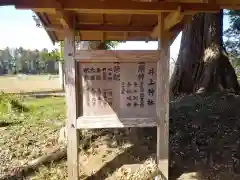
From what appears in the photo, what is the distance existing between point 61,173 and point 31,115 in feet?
12.8

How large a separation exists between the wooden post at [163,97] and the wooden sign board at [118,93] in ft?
0.27

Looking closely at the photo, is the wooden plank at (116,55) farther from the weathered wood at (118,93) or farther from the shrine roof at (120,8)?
the shrine roof at (120,8)

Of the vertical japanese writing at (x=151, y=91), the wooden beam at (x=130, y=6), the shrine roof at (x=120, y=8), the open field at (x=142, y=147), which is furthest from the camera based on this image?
the open field at (x=142, y=147)

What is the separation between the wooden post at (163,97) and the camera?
155 inches

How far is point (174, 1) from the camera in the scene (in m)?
3.34

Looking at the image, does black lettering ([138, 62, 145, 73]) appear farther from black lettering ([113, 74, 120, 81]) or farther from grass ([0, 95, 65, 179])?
grass ([0, 95, 65, 179])

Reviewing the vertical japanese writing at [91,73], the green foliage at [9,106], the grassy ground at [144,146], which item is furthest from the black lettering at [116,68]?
the green foliage at [9,106]

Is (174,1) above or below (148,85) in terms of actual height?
above

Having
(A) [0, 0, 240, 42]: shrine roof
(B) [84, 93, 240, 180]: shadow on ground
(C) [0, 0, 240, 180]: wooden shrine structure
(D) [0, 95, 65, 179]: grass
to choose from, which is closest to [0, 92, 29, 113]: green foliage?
(D) [0, 95, 65, 179]: grass

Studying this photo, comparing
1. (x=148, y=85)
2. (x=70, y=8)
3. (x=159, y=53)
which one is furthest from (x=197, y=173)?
(x=70, y=8)

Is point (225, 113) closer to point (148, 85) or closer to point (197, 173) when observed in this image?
point (197, 173)

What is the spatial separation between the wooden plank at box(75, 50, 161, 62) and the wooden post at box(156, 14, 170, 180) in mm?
125

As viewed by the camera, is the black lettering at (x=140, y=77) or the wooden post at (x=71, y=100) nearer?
the wooden post at (x=71, y=100)

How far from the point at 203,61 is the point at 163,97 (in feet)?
16.7
